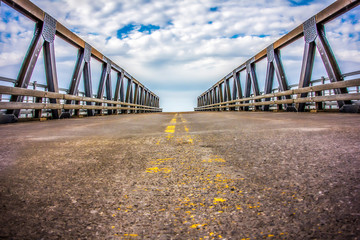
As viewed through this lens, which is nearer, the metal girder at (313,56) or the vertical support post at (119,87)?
the metal girder at (313,56)

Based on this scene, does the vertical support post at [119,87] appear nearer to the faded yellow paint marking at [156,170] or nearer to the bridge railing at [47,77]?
the bridge railing at [47,77]

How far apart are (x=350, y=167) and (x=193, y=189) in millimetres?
1240

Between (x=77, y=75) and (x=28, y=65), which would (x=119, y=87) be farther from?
(x=28, y=65)

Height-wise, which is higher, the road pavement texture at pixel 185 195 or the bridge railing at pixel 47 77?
the bridge railing at pixel 47 77

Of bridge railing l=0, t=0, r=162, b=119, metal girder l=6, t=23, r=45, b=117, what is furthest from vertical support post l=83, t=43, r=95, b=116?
metal girder l=6, t=23, r=45, b=117

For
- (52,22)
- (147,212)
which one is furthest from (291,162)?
(52,22)

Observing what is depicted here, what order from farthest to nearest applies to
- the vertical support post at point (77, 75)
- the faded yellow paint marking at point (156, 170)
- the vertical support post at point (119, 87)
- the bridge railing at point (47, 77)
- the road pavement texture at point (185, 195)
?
the vertical support post at point (119, 87), the vertical support post at point (77, 75), the bridge railing at point (47, 77), the faded yellow paint marking at point (156, 170), the road pavement texture at point (185, 195)

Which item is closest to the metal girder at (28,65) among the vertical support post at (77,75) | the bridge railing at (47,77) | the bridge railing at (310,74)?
the bridge railing at (47,77)

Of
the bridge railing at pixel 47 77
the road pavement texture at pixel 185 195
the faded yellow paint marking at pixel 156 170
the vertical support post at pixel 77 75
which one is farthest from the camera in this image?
the vertical support post at pixel 77 75

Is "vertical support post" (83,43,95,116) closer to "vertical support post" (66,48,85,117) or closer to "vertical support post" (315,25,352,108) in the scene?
"vertical support post" (66,48,85,117)

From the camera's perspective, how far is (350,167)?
5.39 feet

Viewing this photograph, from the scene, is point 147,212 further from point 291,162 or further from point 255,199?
point 291,162

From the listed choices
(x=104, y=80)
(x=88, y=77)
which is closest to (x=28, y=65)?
(x=88, y=77)

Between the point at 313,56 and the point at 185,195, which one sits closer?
the point at 185,195
